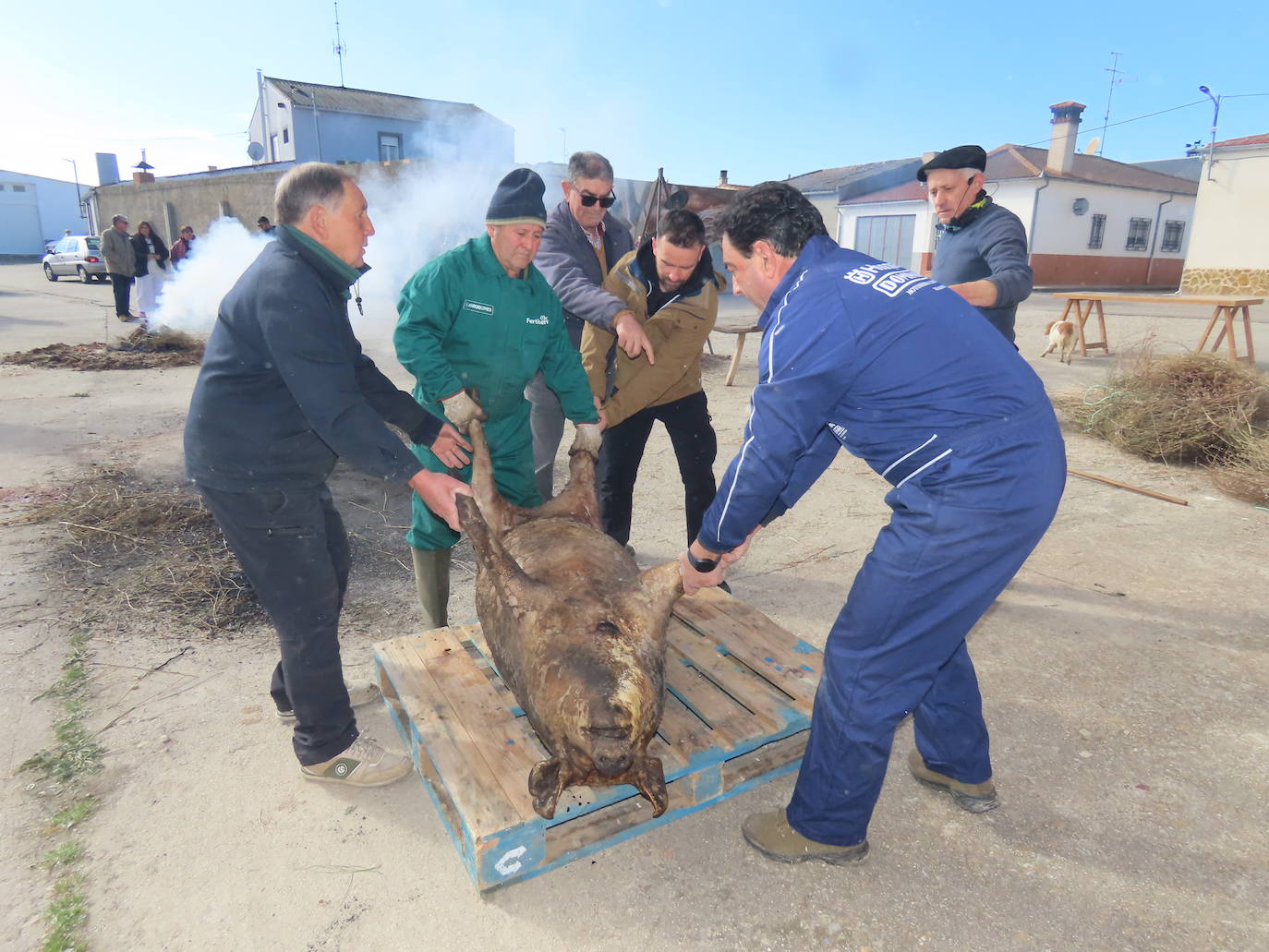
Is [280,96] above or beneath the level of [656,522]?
above

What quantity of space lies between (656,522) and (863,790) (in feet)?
10.8

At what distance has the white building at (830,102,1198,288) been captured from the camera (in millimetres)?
25906

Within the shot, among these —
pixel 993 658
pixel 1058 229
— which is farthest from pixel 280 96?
pixel 993 658

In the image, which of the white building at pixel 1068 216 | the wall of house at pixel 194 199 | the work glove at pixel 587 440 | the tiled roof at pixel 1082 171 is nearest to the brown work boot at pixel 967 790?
the work glove at pixel 587 440

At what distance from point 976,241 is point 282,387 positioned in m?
3.58

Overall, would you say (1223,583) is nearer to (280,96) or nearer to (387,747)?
(387,747)

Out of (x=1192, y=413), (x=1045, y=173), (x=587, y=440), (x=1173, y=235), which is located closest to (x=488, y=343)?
(x=587, y=440)

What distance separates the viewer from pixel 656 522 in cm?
555

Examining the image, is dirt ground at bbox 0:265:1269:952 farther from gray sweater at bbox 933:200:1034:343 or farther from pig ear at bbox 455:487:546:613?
gray sweater at bbox 933:200:1034:343

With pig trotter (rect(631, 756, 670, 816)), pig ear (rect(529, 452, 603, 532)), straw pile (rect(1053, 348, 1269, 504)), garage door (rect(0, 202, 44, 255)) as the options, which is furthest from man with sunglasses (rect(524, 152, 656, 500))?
garage door (rect(0, 202, 44, 255))

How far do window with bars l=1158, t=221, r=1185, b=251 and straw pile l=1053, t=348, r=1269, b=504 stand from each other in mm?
28328

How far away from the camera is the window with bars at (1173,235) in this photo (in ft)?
97.0

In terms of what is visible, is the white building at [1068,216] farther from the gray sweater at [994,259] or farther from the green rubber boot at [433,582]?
the green rubber boot at [433,582]

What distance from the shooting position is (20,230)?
1758 inches
